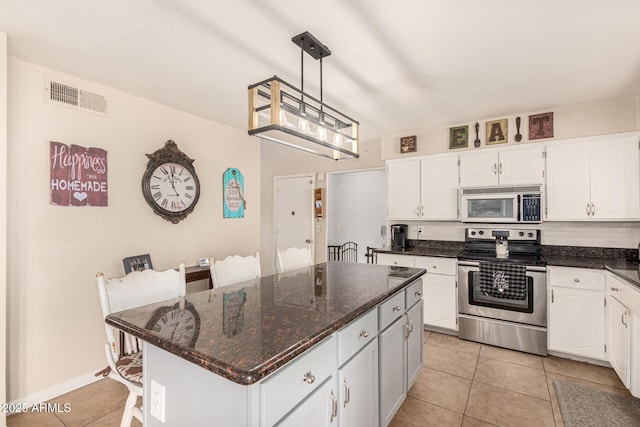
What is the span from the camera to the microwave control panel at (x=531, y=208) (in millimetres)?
3266

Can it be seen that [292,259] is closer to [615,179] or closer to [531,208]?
[531,208]

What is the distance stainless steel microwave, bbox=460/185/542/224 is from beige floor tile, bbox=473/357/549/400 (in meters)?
1.49

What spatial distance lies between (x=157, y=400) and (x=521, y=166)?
3.81 m

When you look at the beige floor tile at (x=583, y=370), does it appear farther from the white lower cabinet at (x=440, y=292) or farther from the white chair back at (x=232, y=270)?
the white chair back at (x=232, y=270)

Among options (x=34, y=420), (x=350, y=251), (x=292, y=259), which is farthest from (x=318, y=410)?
(x=350, y=251)

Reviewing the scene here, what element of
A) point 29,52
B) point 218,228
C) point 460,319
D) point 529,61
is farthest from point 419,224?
point 29,52

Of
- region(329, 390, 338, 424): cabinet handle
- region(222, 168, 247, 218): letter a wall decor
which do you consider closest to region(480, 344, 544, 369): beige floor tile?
region(329, 390, 338, 424): cabinet handle

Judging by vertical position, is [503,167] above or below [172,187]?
above

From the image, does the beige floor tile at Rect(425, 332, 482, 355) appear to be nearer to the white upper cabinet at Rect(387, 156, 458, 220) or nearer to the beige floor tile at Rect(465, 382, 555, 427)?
the beige floor tile at Rect(465, 382, 555, 427)

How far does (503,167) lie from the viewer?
3477 millimetres

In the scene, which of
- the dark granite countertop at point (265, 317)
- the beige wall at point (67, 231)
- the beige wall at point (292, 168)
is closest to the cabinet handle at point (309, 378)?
the dark granite countertop at point (265, 317)

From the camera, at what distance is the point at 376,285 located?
1923 millimetres

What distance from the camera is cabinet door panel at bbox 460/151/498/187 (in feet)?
11.6

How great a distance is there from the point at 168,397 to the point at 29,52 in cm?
257
